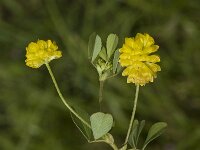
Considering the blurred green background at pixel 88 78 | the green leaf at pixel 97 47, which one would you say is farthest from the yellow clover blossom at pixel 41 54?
the blurred green background at pixel 88 78

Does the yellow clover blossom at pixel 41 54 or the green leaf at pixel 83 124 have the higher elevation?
the yellow clover blossom at pixel 41 54

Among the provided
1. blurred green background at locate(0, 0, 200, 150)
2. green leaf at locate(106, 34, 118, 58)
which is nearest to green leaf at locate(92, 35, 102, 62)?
green leaf at locate(106, 34, 118, 58)

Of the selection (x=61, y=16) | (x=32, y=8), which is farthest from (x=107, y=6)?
(x=32, y=8)

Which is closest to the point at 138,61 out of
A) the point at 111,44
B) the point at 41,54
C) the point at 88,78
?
the point at 111,44

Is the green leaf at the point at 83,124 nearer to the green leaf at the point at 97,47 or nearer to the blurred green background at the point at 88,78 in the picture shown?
the green leaf at the point at 97,47

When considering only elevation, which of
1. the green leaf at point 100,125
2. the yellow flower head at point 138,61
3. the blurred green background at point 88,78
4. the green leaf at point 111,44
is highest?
the green leaf at point 111,44

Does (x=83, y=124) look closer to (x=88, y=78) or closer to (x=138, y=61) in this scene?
(x=138, y=61)

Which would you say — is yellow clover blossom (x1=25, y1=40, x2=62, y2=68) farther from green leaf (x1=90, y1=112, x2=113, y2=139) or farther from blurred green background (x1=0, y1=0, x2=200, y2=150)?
blurred green background (x1=0, y1=0, x2=200, y2=150)
